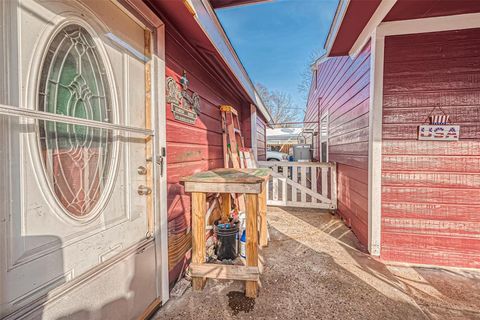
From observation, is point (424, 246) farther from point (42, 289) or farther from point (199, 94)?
point (42, 289)

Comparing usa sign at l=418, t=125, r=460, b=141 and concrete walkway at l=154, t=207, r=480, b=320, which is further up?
usa sign at l=418, t=125, r=460, b=141

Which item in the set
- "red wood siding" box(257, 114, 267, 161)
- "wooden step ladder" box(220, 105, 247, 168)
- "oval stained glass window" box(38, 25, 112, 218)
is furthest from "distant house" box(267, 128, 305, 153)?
"oval stained glass window" box(38, 25, 112, 218)

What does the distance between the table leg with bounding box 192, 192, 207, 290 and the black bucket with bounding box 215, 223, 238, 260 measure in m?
0.33

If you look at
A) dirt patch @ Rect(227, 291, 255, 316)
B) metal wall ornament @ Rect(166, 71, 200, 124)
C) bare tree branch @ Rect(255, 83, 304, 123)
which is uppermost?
bare tree branch @ Rect(255, 83, 304, 123)

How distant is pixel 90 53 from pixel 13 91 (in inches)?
17.6

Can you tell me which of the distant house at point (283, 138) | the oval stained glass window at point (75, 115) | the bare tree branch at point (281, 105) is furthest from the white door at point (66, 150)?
the bare tree branch at point (281, 105)

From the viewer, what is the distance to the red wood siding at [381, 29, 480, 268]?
212 centimetres

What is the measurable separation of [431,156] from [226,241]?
86.8 inches

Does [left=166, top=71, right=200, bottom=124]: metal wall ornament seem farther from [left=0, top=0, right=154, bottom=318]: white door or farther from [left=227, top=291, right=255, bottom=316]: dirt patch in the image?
[left=227, top=291, right=255, bottom=316]: dirt patch

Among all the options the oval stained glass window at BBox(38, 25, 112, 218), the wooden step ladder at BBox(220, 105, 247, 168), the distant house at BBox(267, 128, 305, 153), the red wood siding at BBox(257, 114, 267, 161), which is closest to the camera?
the oval stained glass window at BBox(38, 25, 112, 218)

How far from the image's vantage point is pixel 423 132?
219 cm

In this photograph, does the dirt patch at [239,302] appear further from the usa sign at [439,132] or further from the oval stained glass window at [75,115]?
the usa sign at [439,132]

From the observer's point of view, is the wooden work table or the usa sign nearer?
the wooden work table

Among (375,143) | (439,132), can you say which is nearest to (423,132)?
(439,132)
